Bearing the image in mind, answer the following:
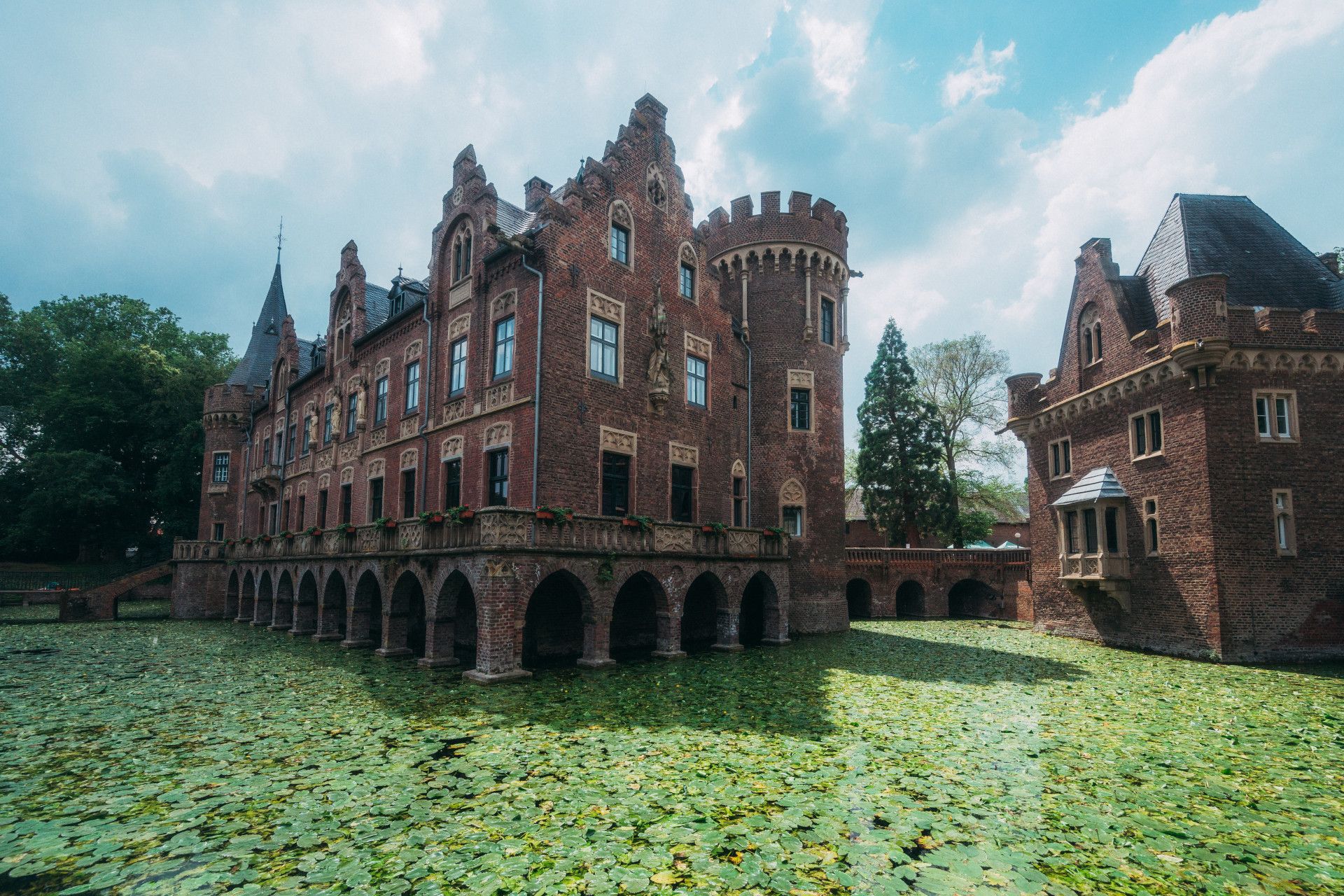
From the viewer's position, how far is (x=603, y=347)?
20.9 meters

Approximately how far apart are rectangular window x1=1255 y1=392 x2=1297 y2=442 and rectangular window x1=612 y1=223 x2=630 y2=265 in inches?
745

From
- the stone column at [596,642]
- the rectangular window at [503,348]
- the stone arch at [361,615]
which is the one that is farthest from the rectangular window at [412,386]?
the stone column at [596,642]

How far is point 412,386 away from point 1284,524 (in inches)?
1088

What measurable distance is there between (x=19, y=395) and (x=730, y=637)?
6061 cm

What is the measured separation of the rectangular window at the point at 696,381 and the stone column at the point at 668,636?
747 centimetres

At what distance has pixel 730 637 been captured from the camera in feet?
71.3

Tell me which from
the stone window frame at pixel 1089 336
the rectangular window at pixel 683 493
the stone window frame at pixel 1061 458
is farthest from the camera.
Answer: the stone window frame at pixel 1061 458

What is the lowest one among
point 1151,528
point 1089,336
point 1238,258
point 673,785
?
point 673,785

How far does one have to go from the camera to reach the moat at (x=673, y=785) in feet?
19.6

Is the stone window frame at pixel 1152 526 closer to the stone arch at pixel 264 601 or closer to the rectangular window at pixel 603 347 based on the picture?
the rectangular window at pixel 603 347

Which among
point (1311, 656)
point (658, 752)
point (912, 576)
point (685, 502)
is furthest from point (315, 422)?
point (1311, 656)

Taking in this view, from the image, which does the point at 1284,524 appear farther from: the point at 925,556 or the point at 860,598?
the point at 860,598

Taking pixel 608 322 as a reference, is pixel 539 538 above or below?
below

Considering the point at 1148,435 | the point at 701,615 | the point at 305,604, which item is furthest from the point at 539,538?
the point at 1148,435
